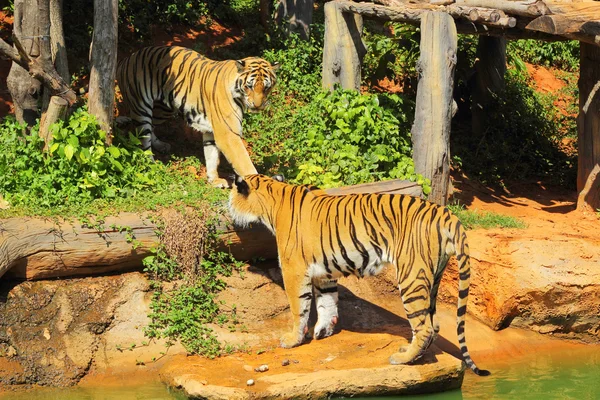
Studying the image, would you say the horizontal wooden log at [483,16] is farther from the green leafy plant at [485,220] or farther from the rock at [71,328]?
the rock at [71,328]

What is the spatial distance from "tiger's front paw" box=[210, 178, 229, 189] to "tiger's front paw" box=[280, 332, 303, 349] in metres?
2.06

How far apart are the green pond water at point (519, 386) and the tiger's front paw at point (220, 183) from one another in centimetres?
249

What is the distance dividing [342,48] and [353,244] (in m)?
3.69

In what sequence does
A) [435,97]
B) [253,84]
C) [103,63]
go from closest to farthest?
[103,63] → [253,84] → [435,97]

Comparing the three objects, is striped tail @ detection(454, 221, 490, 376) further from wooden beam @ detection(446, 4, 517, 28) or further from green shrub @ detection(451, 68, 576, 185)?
green shrub @ detection(451, 68, 576, 185)

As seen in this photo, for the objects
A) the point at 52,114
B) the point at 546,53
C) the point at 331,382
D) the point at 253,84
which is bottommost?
the point at 331,382

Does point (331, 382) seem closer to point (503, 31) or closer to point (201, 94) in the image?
point (201, 94)

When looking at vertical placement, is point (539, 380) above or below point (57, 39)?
below

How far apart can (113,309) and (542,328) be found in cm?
388

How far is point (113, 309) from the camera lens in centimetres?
786

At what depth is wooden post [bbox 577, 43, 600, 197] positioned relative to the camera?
10.6m

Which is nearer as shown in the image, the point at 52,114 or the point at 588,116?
the point at 52,114

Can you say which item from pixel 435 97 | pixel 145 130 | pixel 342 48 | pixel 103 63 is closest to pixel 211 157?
pixel 145 130

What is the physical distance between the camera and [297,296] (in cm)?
764
